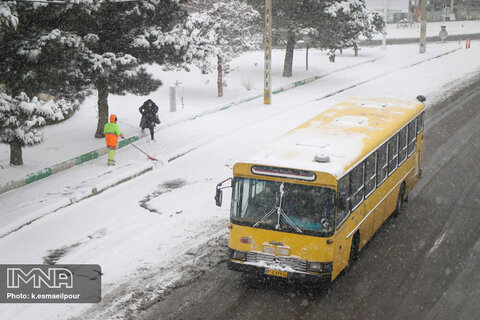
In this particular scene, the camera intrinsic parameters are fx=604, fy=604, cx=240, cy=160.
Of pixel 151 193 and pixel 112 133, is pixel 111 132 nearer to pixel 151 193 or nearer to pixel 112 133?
pixel 112 133

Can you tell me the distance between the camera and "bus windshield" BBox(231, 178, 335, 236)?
381 inches

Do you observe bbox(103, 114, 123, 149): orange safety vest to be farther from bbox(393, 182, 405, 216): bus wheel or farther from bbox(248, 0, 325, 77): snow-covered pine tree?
bbox(248, 0, 325, 77): snow-covered pine tree

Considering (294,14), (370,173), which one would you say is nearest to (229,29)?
(294,14)

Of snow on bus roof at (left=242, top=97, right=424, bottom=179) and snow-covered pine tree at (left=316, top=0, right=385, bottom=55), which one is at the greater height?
snow-covered pine tree at (left=316, top=0, right=385, bottom=55)

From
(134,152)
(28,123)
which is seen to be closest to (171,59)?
(134,152)

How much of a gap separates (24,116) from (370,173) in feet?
26.6

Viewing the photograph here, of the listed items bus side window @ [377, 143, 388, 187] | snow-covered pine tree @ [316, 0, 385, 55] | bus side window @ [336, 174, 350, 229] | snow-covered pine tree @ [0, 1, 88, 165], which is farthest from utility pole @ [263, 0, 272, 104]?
bus side window @ [336, 174, 350, 229]

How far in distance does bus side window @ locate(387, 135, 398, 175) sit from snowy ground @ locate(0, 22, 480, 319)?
3.91 metres

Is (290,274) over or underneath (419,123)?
underneath

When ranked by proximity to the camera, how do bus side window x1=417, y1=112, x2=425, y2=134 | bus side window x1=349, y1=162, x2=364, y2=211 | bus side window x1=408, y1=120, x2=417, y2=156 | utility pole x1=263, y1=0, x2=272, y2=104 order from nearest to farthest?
bus side window x1=349, y1=162, x2=364, y2=211 → bus side window x1=408, y1=120, x2=417, y2=156 → bus side window x1=417, y1=112, x2=425, y2=134 → utility pole x1=263, y1=0, x2=272, y2=104

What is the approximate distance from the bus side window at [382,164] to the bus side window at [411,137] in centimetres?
213

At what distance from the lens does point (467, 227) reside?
534 inches

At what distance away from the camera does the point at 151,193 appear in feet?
53.0

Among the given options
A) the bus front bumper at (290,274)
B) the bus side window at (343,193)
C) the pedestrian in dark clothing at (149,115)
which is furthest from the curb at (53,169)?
the bus side window at (343,193)
